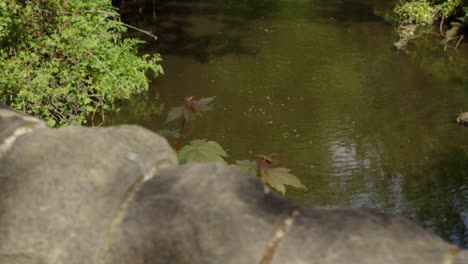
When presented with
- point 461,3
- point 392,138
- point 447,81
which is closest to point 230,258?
point 392,138

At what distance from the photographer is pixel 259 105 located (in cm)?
1205

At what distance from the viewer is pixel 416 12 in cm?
1600

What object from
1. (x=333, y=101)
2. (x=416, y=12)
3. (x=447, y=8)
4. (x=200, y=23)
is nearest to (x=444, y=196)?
(x=333, y=101)

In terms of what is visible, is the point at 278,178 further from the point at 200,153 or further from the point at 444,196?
the point at 444,196

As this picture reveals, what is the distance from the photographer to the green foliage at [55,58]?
27.6 ft

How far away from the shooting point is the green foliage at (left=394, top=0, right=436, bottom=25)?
16.0 meters

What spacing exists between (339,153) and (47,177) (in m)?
9.03

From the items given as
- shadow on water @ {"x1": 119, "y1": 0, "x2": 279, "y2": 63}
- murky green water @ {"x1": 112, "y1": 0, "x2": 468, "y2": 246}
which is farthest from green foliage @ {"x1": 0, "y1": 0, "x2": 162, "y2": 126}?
shadow on water @ {"x1": 119, "y1": 0, "x2": 279, "y2": 63}

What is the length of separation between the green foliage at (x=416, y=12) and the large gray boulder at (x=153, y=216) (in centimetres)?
1553

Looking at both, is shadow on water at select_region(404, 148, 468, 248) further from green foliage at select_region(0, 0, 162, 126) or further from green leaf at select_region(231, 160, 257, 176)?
green leaf at select_region(231, 160, 257, 176)

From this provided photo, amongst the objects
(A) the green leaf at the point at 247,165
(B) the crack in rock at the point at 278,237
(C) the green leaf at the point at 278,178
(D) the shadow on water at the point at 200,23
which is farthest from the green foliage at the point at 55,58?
(B) the crack in rock at the point at 278,237

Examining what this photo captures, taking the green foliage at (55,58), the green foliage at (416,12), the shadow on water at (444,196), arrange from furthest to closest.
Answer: the green foliage at (416,12), the green foliage at (55,58), the shadow on water at (444,196)

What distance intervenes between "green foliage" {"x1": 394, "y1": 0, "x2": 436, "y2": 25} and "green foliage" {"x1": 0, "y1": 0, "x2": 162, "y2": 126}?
8829 mm

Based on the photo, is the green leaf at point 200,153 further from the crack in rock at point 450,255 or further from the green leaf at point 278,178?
the crack in rock at point 450,255
